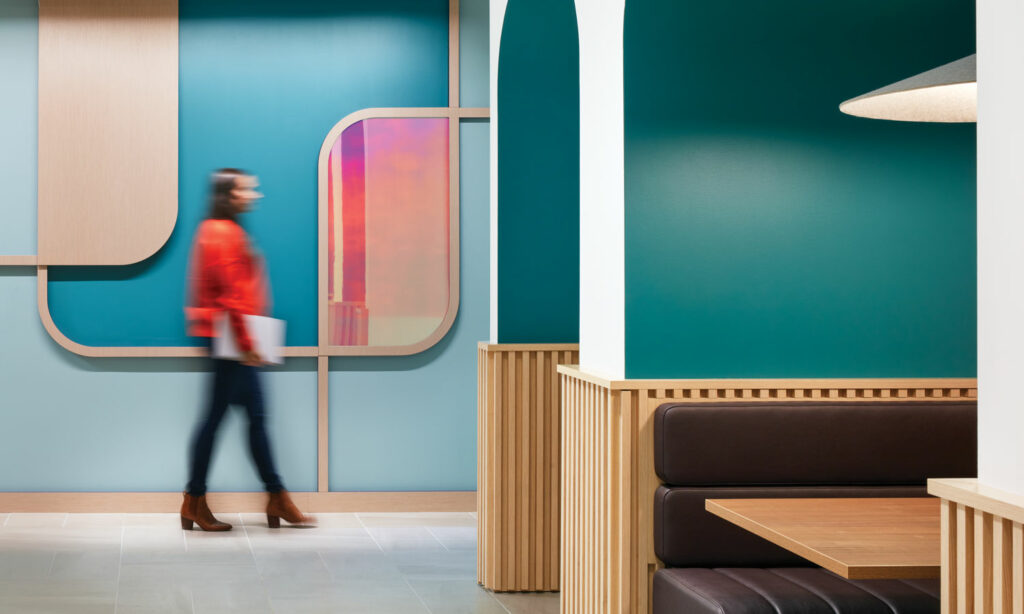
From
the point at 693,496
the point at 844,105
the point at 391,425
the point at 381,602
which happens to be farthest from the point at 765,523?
the point at 391,425

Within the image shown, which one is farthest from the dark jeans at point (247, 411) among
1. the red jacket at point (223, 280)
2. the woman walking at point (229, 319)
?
the red jacket at point (223, 280)

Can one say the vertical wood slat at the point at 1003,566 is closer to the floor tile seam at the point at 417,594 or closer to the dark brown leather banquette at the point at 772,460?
the dark brown leather banquette at the point at 772,460

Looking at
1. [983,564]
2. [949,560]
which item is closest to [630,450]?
[949,560]

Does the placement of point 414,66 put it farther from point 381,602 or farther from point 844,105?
point 844,105

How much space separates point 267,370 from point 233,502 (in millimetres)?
673

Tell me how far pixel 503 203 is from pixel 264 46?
2120 mm

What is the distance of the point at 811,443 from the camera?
2875mm

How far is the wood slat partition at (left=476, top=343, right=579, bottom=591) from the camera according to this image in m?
4.27

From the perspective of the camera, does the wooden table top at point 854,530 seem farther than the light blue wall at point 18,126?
No

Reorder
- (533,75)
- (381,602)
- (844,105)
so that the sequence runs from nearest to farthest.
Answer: (844,105), (381,602), (533,75)

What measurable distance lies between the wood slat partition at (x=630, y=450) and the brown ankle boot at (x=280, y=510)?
7.91 ft

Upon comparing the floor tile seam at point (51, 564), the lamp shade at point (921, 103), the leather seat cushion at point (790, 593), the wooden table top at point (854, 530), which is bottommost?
the floor tile seam at point (51, 564)

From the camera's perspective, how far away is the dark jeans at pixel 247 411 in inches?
212

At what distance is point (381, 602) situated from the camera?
4.04 metres
